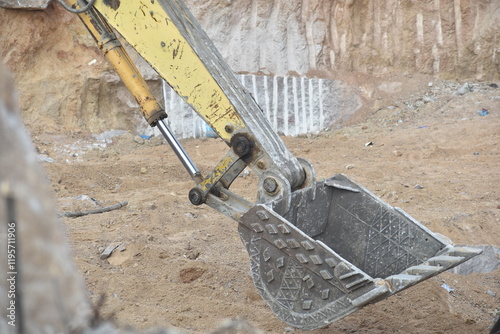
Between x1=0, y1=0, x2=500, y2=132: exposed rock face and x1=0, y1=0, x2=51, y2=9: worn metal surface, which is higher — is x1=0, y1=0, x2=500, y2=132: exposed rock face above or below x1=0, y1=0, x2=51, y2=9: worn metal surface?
below

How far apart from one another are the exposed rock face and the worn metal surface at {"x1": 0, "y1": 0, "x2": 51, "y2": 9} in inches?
8.2

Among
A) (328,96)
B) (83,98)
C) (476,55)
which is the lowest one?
(476,55)

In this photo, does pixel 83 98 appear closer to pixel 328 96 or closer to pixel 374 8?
pixel 328 96

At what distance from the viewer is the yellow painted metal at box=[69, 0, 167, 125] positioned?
417 cm

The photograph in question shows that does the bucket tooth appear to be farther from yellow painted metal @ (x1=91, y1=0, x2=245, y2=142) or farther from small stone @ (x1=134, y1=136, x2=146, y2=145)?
small stone @ (x1=134, y1=136, x2=146, y2=145)

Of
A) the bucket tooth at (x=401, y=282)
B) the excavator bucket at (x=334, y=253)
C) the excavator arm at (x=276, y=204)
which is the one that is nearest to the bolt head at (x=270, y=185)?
the excavator arm at (x=276, y=204)

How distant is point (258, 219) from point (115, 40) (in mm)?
1566

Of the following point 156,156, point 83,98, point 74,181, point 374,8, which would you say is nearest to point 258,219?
point 74,181

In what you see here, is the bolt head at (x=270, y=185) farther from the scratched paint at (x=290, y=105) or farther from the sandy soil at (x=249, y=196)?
the scratched paint at (x=290, y=105)

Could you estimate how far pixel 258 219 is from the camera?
353 centimetres

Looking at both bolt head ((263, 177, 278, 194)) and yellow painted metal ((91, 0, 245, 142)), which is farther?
yellow painted metal ((91, 0, 245, 142))

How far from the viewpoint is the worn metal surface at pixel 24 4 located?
1056 centimetres

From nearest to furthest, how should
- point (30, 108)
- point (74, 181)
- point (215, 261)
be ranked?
point (215, 261) < point (74, 181) < point (30, 108)

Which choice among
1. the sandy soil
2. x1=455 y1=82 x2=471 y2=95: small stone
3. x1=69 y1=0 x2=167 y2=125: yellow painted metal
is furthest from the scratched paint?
x1=69 y1=0 x2=167 y2=125: yellow painted metal
